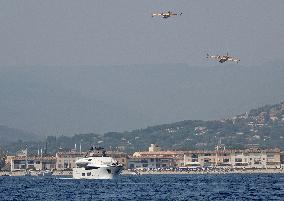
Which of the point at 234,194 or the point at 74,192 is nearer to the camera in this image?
the point at 234,194

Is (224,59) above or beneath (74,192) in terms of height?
above

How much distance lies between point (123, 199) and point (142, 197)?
454 centimetres

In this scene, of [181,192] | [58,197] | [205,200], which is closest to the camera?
[205,200]

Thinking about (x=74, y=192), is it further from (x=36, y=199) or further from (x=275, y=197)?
(x=275, y=197)

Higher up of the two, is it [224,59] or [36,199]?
[224,59]

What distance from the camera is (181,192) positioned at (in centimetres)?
19112

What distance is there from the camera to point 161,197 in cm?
17412

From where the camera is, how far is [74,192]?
199750 millimetres

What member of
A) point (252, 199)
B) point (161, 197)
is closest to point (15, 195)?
point (161, 197)

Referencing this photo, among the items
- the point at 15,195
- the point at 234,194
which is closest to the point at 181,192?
the point at 234,194

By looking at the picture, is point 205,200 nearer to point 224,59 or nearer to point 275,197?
point 275,197

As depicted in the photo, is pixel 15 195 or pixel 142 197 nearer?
pixel 142 197

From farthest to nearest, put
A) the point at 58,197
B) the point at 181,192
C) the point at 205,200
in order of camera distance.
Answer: the point at 181,192, the point at 58,197, the point at 205,200

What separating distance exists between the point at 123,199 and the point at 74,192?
28379 mm
